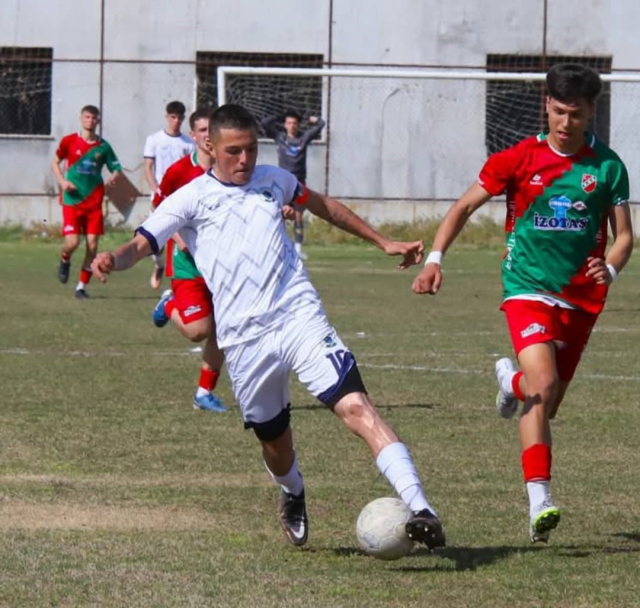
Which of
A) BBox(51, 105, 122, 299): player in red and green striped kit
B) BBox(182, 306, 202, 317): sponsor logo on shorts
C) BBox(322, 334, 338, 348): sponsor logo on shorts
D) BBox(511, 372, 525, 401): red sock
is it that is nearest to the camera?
BBox(322, 334, 338, 348): sponsor logo on shorts

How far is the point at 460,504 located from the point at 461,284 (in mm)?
13582

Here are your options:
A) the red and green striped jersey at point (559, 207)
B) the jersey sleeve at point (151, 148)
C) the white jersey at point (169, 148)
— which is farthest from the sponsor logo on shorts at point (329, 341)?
the jersey sleeve at point (151, 148)

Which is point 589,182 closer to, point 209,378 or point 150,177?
point 209,378

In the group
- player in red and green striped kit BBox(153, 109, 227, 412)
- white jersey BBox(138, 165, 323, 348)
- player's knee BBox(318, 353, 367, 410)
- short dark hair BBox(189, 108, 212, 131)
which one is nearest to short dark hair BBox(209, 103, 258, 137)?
white jersey BBox(138, 165, 323, 348)

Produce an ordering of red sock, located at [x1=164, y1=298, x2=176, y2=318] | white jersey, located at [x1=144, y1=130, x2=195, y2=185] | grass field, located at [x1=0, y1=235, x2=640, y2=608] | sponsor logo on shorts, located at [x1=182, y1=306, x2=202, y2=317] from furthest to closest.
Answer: white jersey, located at [x1=144, y1=130, x2=195, y2=185] → red sock, located at [x1=164, y1=298, x2=176, y2=318] → sponsor logo on shorts, located at [x1=182, y1=306, x2=202, y2=317] → grass field, located at [x1=0, y1=235, x2=640, y2=608]

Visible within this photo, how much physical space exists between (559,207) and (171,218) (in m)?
1.63

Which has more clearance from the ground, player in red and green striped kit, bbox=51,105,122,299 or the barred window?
the barred window

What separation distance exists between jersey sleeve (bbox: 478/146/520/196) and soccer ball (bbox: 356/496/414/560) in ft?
5.01

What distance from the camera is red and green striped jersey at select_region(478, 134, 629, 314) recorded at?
660cm

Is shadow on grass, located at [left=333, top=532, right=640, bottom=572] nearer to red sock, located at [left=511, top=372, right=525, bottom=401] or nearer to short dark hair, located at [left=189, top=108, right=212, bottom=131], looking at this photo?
red sock, located at [left=511, top=372, right=525, bottom=401]

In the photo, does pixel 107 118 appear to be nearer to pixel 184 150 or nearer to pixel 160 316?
pixel 184 150

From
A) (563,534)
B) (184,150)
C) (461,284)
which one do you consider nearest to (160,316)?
(563,534)

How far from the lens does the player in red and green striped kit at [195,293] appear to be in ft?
32.6

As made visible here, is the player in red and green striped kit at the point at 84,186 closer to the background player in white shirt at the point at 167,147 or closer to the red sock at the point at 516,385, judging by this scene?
the background player in white shirt at the point at 167,147
